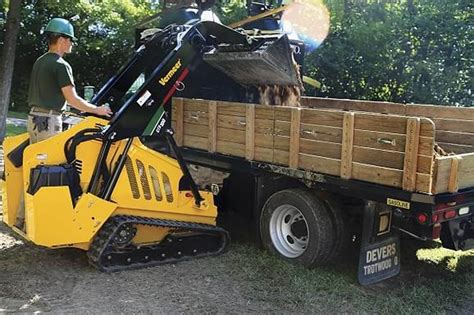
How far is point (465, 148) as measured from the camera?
5.84 meters

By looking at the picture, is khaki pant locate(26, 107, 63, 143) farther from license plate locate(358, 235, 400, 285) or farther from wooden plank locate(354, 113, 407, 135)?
license plate locate(358, 235, 400, 285)

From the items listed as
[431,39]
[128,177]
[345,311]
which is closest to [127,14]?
[431,39]

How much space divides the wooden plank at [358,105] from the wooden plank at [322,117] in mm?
1943

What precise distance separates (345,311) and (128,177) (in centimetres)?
229

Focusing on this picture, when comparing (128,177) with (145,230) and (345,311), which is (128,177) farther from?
(345,311)

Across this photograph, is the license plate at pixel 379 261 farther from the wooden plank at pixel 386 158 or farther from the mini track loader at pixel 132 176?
the mini track loader at pixel 132 176

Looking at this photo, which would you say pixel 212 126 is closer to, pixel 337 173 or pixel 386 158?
pixel 337 173

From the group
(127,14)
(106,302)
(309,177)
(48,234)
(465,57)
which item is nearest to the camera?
(106,302)

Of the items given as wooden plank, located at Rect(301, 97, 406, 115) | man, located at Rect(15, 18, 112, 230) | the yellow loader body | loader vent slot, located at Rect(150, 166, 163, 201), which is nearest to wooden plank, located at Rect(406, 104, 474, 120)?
wooden plank, located at Rect(301, 97, 406, 115)

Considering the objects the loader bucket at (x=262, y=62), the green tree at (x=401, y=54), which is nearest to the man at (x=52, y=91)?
the loader bucket at (x=262, y=62)

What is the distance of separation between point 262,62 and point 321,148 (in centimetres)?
133

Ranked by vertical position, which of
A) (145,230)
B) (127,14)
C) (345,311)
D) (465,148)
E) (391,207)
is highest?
(127,14)

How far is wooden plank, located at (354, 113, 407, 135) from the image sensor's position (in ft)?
14.6

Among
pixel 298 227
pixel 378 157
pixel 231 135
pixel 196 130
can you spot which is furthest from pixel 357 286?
pixel 196 130
